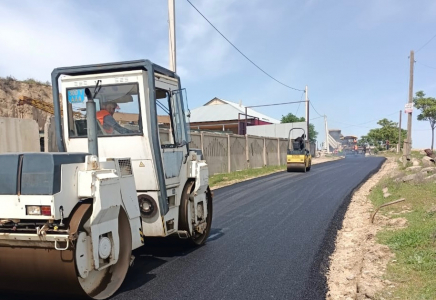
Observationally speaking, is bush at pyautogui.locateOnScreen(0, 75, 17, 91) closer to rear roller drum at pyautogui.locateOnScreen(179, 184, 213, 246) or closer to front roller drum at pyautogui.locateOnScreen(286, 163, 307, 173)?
front roller drum at pyautogui.locateOnScreen(286, 163, 307, 173)

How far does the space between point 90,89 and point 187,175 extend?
187cm

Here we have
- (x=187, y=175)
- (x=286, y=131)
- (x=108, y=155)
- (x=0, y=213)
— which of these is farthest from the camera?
(x=286, y=131)

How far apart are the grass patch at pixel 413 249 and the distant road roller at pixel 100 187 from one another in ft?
9.22

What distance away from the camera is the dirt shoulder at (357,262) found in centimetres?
446

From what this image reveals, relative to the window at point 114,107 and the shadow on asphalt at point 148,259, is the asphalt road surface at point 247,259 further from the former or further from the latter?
the window at point 114,107

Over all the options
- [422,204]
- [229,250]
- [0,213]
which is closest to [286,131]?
[422,204]

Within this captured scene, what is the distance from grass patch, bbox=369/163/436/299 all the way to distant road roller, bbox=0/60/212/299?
2.81 meters

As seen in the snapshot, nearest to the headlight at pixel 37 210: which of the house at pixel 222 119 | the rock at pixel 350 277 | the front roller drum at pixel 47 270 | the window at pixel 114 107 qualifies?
the front roller drum at pixel 47 270

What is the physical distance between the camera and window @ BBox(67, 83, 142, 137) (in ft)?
16.7

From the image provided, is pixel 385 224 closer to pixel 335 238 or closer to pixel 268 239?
pixel 335 238

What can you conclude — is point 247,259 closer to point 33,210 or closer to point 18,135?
point 33,210

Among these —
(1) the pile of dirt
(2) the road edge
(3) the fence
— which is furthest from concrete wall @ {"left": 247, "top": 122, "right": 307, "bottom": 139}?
(2) the road edge

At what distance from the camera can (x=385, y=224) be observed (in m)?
7.93

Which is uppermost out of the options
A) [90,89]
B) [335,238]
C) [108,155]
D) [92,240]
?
[90,89]
